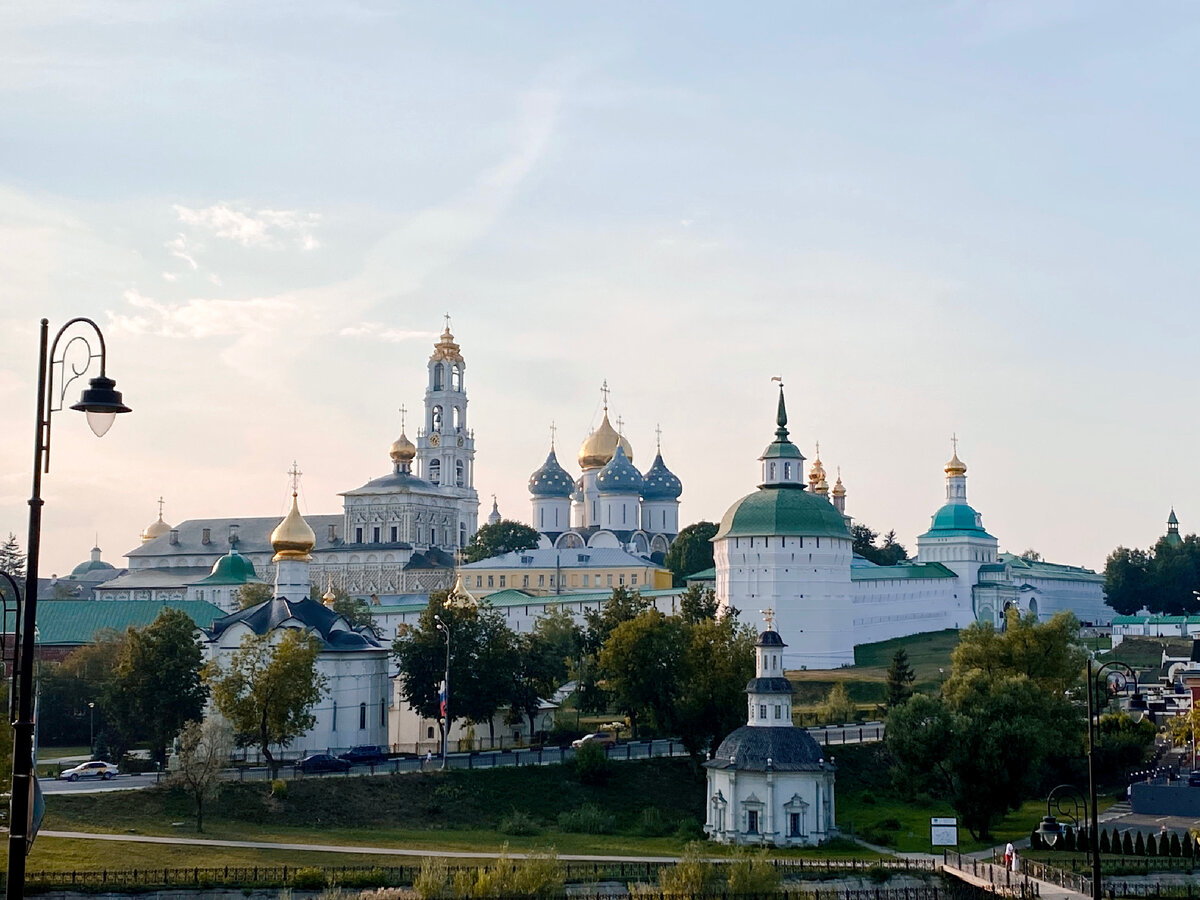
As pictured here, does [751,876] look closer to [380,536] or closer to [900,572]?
[900,572]

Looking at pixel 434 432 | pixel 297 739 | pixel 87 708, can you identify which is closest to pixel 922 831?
pixel 297 739

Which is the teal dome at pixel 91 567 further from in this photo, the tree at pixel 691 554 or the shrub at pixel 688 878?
the shrub at pixel 688 878

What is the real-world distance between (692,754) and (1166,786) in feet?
51.2

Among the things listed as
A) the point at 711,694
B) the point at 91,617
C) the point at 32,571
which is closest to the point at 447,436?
the point at 91,617

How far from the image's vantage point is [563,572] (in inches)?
4193

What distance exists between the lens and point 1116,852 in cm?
4166

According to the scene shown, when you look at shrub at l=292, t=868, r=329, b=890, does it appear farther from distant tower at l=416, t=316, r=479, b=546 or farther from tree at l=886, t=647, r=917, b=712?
distant tower at l=416, t=316, r=479, b=546

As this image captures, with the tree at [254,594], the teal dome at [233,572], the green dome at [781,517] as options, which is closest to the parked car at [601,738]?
the green dome at [781,517]

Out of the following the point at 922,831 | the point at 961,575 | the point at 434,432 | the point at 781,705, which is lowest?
the point at 922,831

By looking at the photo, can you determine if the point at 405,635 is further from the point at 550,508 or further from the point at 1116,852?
the point at 550,508

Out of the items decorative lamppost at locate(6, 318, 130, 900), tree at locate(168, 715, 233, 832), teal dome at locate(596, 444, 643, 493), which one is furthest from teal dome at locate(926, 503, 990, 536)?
decorative lamppost at locate(6, 318, 130, 900)

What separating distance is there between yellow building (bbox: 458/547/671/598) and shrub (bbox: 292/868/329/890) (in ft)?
224

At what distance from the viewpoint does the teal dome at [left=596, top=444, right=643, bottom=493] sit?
117062 millimetres

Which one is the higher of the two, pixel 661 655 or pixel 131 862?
pixel 661 655
